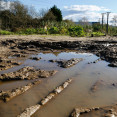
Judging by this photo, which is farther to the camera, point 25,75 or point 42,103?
point 25,75

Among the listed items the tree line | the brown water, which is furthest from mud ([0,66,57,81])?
the tree line

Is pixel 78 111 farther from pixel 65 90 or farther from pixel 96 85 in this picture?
pixel 96 85

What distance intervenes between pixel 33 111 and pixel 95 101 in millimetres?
1463

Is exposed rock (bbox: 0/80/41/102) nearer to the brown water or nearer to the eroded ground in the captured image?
the eroded ground

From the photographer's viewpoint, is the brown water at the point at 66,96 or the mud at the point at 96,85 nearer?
the brown water at the point at 66,96

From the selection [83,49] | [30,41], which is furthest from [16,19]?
[83,49]

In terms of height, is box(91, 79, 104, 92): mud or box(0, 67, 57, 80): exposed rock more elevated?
box(0, 67, 57, 80): exposed rock

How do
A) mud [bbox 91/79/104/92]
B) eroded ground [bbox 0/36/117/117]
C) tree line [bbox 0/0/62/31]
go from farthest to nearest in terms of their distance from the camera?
1. tree line [bbox 0/0/62/31]
2. mud [bbox 91/79/104/92]
3. eroded ground [bbox 0/36/117/117]

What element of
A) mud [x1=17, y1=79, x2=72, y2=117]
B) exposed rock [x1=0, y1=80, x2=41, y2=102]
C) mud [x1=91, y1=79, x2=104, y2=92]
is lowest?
mud [x1=91, y1=79, x2=104, y2=92]

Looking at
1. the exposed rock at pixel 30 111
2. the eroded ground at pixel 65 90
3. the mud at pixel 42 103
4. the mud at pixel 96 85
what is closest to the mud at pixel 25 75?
the eroded ground at pixel 65 90

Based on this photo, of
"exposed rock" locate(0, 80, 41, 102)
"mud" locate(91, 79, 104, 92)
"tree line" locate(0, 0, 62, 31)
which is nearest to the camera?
"exposed rock" locate(0, 80, 41, 102)

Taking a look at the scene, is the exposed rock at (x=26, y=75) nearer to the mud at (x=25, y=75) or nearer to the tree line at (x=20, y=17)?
the mud at (x=25, y=75)

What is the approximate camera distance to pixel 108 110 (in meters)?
3.02

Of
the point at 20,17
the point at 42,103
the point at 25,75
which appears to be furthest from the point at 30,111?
the point at 20,17
